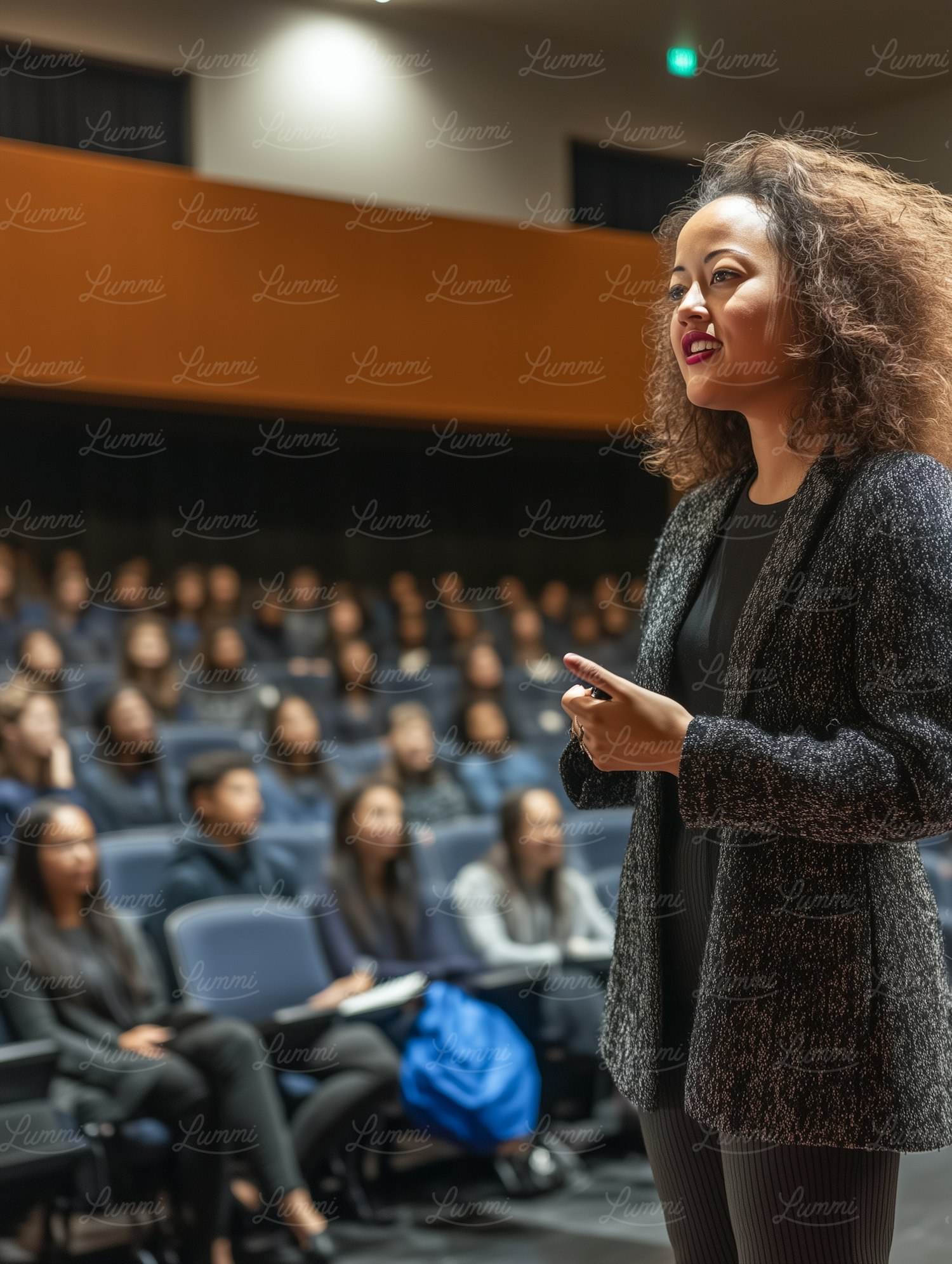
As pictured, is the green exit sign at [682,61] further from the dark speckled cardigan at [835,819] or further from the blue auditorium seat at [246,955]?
the dark speckled cardigan at [835,819]

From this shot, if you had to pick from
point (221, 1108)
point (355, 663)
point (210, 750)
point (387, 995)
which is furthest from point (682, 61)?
point (221, 1108)

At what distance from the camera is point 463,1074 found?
1.84 metres

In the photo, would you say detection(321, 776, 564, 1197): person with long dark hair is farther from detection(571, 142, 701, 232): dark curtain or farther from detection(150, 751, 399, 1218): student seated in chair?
detection(571, 142, 701, 232): dark curtain

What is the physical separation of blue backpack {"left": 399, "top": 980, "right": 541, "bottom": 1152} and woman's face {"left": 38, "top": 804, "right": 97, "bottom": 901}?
53 cm

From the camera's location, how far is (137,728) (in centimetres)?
253

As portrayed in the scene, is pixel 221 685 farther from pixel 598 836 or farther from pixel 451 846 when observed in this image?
pixel 598 836

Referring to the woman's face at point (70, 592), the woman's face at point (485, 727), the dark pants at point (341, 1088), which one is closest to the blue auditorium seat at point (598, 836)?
the woman's face at point (485, 727)

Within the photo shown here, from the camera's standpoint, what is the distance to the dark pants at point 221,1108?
162 cm

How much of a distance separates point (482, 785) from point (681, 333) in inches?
91.0

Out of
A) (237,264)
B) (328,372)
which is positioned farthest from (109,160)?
(328,372)

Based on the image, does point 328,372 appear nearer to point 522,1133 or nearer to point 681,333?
point 522,1133

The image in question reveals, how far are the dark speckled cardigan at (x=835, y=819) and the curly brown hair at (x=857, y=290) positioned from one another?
3cm

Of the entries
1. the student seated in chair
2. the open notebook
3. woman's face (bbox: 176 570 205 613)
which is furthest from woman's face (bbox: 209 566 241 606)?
the open notebook

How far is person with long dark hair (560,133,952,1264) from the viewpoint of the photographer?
0.55 m
